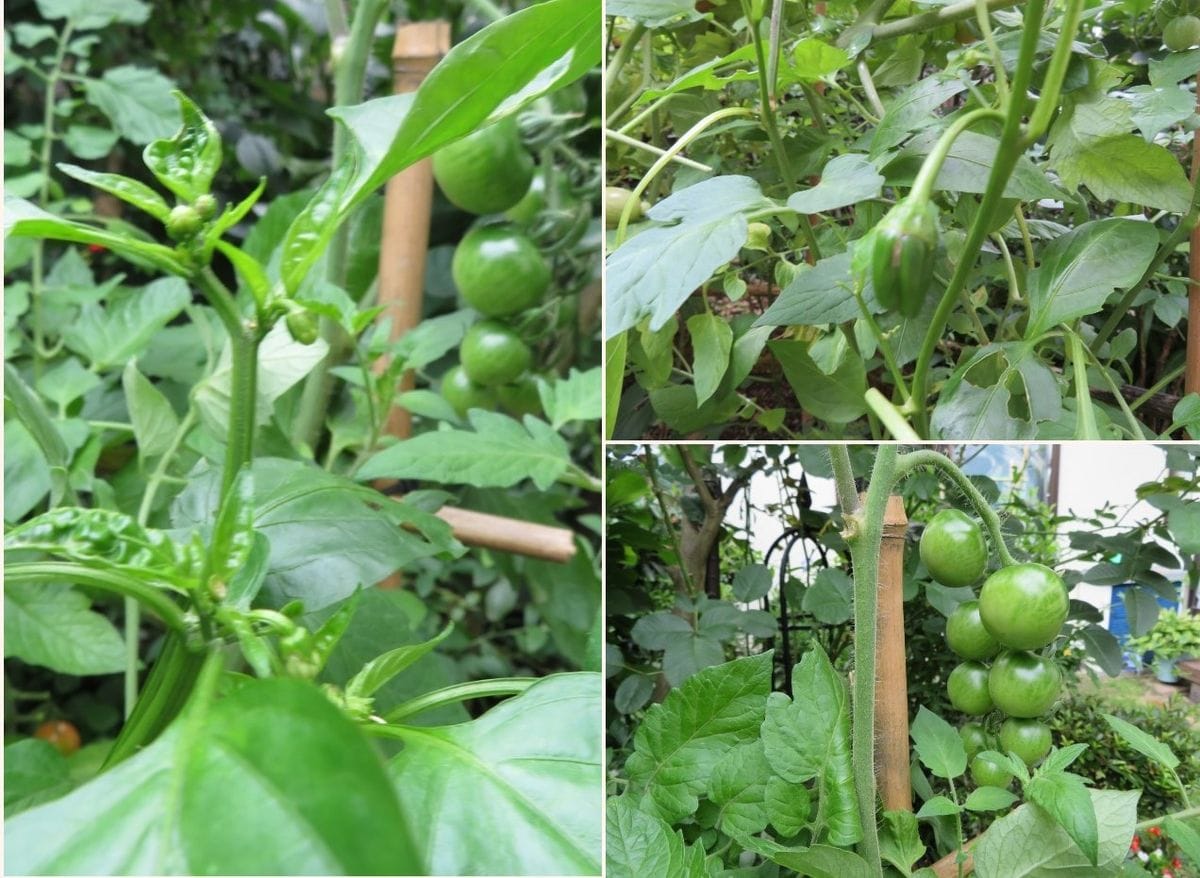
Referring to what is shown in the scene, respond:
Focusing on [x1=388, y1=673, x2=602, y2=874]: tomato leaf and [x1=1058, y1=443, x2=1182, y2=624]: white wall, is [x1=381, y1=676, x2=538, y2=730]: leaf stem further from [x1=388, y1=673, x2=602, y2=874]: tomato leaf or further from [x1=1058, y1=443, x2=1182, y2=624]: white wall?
[x1=1058, y1=443, x2=1182, y2=624]: white wall

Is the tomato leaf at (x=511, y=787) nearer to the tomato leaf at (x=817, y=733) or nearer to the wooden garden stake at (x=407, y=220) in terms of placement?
the tomato leaf at (x=817, y=733)

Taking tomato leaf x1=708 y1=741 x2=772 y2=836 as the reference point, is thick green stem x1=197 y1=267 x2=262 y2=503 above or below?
above

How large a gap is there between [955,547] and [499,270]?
35 centimetres

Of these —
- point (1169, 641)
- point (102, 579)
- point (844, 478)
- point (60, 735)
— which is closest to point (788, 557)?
point (844, 478)

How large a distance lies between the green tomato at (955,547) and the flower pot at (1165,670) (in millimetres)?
78

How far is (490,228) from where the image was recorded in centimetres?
63

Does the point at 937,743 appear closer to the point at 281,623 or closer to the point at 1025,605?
the point at 1025,605

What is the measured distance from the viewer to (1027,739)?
37 centimetres

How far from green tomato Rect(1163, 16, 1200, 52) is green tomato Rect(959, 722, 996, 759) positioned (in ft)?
0.86

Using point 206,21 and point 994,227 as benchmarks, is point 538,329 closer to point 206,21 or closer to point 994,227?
point 994,227

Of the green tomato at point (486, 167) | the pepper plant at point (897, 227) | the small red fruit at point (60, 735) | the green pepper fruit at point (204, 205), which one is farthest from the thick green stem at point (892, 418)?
the small red fruit at point (60, 735)

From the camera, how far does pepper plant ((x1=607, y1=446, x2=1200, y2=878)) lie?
357 millimetres

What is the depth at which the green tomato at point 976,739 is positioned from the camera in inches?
15.4

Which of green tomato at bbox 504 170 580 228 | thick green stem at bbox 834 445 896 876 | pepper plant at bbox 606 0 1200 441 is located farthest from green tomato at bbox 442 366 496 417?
thick green stem at bbox 834 445 896 876
